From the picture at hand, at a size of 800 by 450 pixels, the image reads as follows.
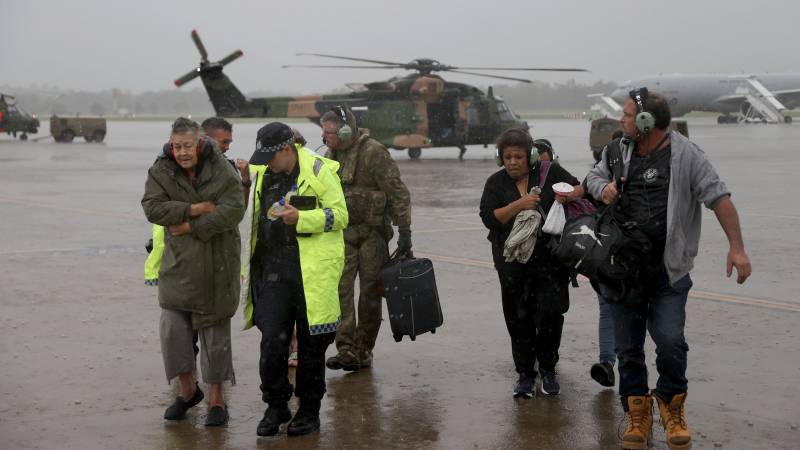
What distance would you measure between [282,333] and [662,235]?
2.07 meters

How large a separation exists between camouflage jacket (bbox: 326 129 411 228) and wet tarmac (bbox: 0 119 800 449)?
1.02m

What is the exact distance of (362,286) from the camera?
771cm

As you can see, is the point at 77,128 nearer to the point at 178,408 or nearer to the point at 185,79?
the point at 185,79

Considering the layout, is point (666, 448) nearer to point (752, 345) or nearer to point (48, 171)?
point (752, 345)

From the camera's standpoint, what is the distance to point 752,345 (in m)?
8.02

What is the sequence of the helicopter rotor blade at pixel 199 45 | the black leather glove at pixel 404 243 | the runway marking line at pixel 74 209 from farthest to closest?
1. the helicopter rotor blade at pixel 199 45
2. the runway marking line at pixel 74 209
3. the black leather glove at pixel 404 243

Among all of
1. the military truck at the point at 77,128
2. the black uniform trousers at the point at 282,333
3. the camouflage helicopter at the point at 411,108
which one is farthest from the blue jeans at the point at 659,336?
the military truck at the point at 77,128

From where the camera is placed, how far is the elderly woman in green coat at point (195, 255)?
619 cm

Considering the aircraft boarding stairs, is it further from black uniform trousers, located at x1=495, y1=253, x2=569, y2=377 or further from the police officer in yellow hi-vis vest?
the police officer in yellow hi-vis vest

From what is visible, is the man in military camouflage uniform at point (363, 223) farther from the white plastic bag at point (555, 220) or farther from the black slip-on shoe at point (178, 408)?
the black slip-on shoe at point (178, 408)

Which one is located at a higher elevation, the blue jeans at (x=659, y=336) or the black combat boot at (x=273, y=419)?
the blue jeans at (x=659, y=336)

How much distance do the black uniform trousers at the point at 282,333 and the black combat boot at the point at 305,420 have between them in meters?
0.03

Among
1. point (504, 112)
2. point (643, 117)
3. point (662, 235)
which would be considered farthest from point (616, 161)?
point (504, 112)

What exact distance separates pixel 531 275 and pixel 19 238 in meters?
9.52
